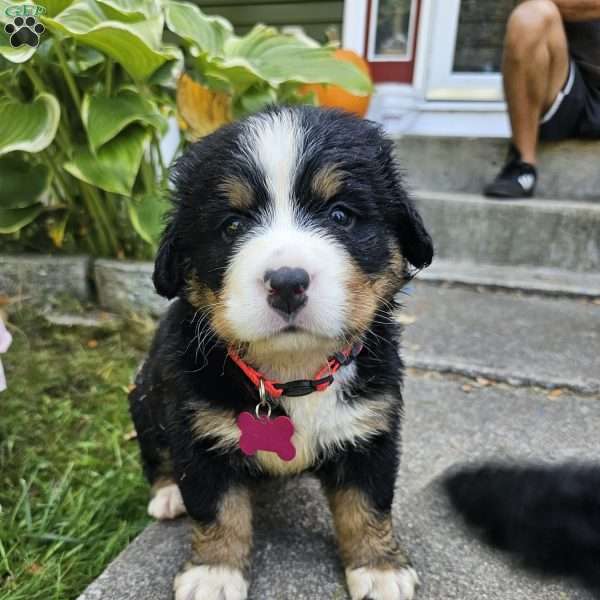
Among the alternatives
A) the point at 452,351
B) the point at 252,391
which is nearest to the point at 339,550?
the point at 252,391

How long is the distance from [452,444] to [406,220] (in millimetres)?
1114

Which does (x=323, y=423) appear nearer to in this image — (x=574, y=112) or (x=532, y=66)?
(x=532, y=66)

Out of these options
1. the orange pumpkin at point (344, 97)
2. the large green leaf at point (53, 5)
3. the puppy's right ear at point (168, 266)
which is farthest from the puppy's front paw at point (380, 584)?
the orange pumpkin at point (344, 97)

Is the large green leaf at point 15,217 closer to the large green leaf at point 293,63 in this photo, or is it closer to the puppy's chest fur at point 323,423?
the large green leaf at point 293,63

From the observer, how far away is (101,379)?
2.79 m

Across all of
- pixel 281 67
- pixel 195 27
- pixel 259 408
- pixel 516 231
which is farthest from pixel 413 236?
pixel 516 231

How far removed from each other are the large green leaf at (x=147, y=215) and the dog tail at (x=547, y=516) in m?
2.08

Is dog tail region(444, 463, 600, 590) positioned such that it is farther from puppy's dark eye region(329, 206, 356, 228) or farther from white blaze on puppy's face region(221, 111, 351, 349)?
puppy's dark eye region(329, 206, 356, 228)

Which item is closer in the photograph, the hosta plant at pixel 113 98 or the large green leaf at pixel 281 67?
the hosta plant at pixel 113 98

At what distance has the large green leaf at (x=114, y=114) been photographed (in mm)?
2625

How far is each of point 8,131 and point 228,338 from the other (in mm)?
1880

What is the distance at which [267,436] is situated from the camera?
147cm

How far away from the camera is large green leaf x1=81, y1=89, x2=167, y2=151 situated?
8.61ft

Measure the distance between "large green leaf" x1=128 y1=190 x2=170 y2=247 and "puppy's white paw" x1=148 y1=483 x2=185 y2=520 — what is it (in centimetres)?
145
